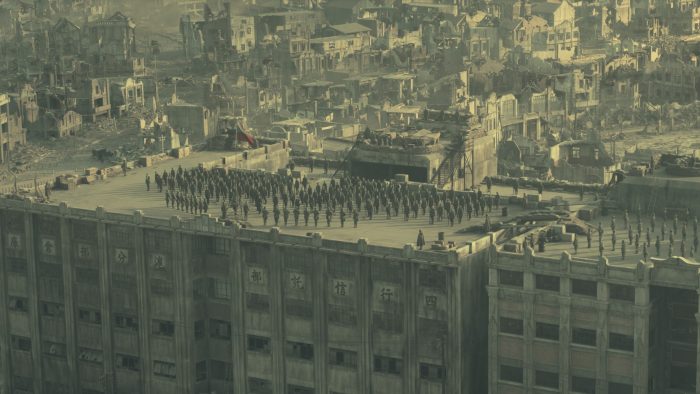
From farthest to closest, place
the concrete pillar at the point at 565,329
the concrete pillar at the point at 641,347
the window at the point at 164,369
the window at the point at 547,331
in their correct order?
the window at the point at 164,369, the window at the point at 547,331, the concrete pillar at the point at 565,329, the concrete pillar at the point at 641,347

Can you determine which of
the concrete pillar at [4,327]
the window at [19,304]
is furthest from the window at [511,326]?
the concrete pillar at [4,327]

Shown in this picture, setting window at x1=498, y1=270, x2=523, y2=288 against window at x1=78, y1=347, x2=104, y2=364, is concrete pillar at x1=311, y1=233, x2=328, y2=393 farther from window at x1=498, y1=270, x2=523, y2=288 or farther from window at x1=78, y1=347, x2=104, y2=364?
window at x1=78, y1=347, x2=104, y2=364

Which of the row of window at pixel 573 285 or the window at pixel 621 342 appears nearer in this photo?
the row of window at pixel 573 285

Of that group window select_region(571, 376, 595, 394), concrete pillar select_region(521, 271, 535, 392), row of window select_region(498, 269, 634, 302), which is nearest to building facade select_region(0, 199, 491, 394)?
row of window select_region(498, 269, 634, 302)

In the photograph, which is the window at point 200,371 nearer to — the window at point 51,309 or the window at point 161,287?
the window at point 161,287

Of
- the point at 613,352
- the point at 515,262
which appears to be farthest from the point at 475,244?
the point at 613,352
